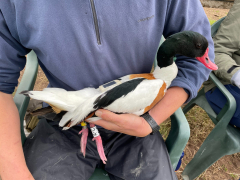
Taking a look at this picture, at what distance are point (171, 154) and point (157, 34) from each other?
523mm

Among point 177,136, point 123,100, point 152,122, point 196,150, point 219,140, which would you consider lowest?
point 196,150

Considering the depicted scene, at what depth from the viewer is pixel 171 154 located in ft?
2.39

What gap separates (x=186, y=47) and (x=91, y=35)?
0.34m

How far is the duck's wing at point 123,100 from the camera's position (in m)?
0.55

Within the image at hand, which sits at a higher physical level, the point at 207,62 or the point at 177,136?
the point at 207,62

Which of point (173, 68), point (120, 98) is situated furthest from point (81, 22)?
point (173, 68)

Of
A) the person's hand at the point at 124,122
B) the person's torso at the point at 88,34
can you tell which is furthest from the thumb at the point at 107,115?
the person's torso at the point at 88,34

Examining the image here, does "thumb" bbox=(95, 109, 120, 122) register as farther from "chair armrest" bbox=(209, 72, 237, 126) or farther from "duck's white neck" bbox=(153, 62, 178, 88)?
"chair armrest" bbox=(209, 72, 237, 126)

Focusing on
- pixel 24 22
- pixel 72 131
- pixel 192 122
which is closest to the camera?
pixel 24 22

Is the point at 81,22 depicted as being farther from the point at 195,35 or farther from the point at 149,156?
the point at 149,156

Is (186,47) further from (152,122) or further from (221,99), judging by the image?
(221,99)

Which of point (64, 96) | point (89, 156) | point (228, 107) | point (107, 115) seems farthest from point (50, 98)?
point (228, 107)

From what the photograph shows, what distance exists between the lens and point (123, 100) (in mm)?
562

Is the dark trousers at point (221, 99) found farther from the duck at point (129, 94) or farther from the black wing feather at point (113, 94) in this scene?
the black wing feather at point (113, 94)
